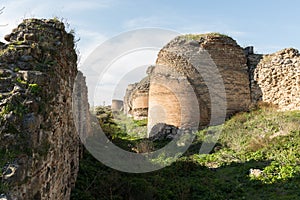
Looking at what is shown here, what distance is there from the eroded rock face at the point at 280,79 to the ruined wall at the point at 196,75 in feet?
2.58

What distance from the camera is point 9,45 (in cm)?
461

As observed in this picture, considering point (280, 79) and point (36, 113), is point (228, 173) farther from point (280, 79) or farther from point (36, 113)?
point (280, 79)

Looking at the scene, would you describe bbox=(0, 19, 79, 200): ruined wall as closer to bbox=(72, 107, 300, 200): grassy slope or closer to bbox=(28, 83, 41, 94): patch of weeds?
bbox=(28, 83, 41, 94): patch of weeds

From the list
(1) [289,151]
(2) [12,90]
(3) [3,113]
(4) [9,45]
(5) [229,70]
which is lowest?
(1) [289,151]

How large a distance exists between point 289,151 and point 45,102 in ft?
25.5

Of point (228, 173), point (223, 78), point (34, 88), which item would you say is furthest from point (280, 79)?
point (34, 88)

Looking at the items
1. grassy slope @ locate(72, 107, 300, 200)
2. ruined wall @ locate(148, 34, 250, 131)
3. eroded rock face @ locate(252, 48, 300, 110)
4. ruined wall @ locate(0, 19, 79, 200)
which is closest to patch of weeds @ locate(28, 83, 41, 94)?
ruined wall @ locate(0, 19, 79, 200)

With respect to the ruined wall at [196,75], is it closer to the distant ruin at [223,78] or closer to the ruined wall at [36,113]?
the distant ruin at [223,78]

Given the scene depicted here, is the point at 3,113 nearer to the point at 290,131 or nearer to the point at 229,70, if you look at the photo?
the point at 290,131

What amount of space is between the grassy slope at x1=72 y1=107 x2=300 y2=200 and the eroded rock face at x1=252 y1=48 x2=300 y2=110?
2.21m

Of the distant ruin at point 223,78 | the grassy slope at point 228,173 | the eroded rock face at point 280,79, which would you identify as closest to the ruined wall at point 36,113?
the grassy slope at point 228,173

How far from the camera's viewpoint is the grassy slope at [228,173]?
637 cm

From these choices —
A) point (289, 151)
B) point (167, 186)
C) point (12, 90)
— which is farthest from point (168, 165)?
point (12, 90)

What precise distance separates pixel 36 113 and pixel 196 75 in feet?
38.9
